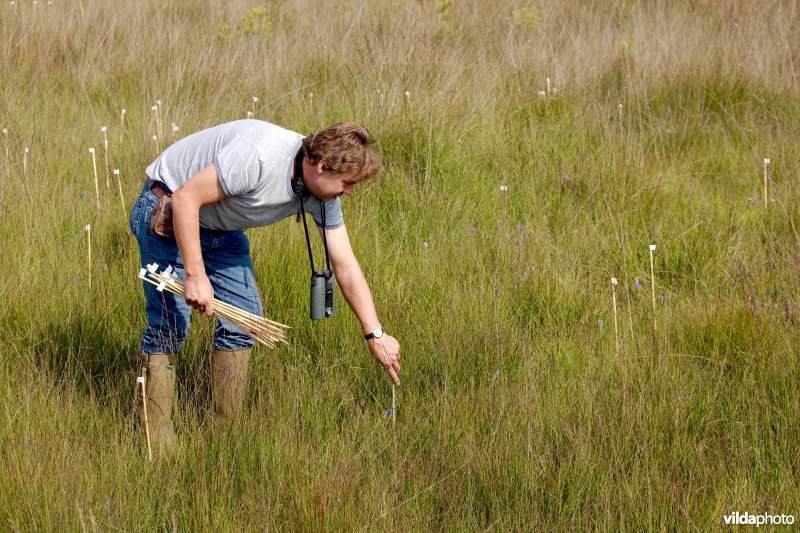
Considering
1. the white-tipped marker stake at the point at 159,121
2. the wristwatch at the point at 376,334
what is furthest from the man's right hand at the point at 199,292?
the white-tipped marker stake at the point at 159,121

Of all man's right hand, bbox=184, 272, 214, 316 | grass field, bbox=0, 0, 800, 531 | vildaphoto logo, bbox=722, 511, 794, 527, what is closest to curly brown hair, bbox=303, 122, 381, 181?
man's right hand, bbox=184, 272, 214, 316

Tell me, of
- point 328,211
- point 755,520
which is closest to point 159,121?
point 328,211

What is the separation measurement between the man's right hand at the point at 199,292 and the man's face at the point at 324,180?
46 cm

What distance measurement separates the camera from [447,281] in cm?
411

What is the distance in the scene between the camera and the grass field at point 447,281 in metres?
2.80

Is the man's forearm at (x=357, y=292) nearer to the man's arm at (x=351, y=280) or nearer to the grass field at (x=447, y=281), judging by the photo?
the man's arm at (x=351, y=280)

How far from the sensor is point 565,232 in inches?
181

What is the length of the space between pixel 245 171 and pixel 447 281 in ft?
4.71

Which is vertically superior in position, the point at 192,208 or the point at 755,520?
the point at 192,208

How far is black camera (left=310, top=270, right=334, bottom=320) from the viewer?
3171 millimetres

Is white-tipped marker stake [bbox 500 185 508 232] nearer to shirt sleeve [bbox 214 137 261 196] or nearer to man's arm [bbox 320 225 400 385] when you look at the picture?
man's arm [bbox 320 225 400 385]

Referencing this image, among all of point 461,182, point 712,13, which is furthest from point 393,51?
point 712,13

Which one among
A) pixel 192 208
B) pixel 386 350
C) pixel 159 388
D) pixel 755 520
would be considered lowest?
pixel 755 520

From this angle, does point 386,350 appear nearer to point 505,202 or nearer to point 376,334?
point 376,334
